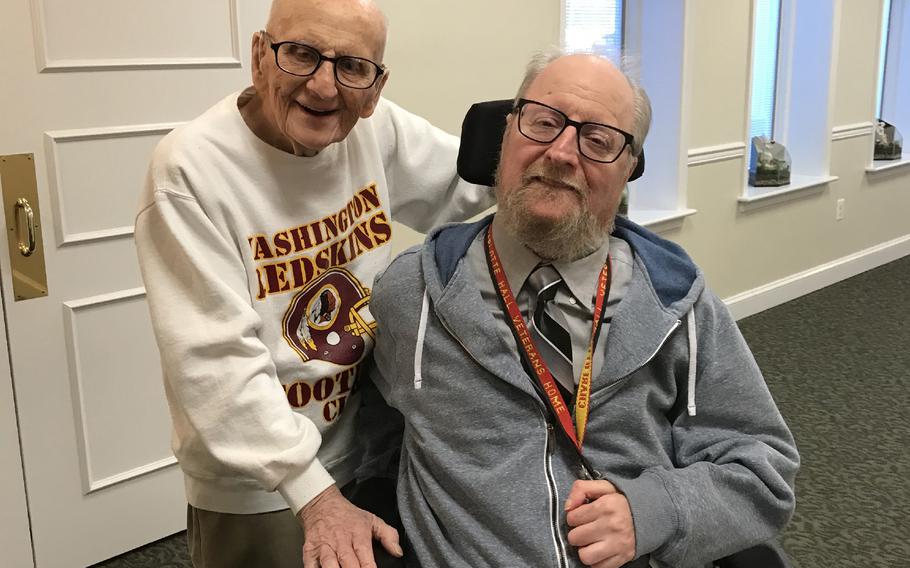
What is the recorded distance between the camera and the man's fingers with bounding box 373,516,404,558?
1.39 metres

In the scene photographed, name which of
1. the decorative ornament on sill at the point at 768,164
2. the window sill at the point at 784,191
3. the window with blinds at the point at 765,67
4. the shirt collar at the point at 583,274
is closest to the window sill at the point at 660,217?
the window sill at the point at 784,191

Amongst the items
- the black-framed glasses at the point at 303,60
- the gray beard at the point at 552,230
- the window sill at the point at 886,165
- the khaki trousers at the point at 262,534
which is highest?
the black-framed glasses at the point at 303,60

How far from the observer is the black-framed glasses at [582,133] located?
147 cm

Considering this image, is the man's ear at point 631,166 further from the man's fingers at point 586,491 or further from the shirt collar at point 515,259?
the man's fingers at point 586,491

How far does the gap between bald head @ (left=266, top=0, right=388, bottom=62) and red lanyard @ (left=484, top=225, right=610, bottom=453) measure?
0.44 metres

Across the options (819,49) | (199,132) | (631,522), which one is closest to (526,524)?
(631,522)

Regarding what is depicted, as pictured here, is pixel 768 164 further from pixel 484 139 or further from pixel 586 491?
pixel 586 491

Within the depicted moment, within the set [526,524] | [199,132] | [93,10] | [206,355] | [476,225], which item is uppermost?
[93,10]

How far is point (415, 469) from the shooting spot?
1.51 metres

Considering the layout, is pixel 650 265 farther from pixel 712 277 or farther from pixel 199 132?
pixel 712 277

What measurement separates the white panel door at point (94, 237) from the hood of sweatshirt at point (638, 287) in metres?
1.18

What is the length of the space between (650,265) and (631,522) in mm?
437

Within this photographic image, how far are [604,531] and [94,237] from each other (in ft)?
5.39

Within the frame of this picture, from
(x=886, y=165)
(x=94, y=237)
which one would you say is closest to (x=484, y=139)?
(x=94, y=237)
